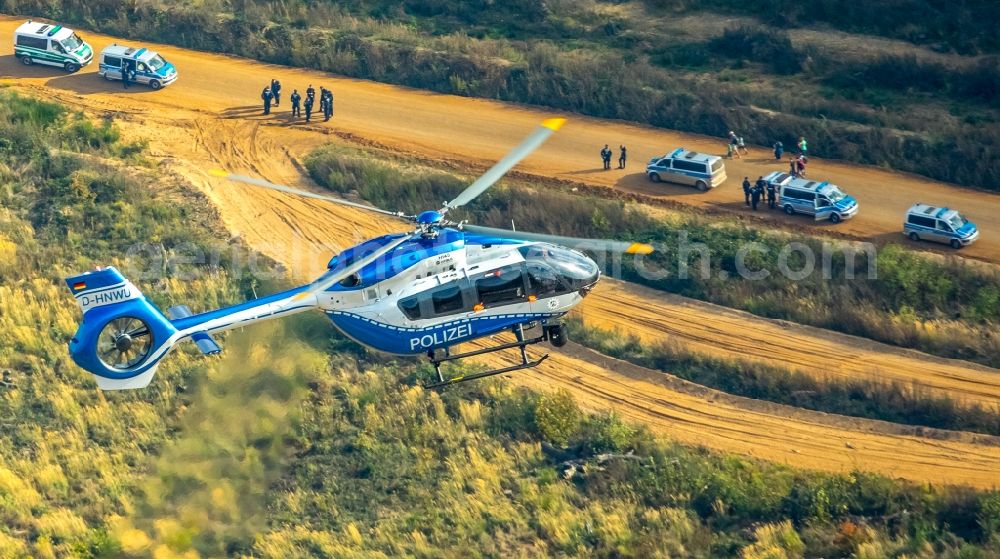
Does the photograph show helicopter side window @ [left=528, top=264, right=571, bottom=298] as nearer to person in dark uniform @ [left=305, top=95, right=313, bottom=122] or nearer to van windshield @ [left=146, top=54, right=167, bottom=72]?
person in dark uniform @ [left=305, top=95, right=313, bottom=122]

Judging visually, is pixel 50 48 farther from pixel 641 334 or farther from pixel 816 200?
pixel 816 200

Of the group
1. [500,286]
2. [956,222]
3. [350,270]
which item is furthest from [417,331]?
[956,222]

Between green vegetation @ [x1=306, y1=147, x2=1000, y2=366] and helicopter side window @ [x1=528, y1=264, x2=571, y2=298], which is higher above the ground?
helicopter side window @ [x1=528, y1=264, x2=571, y2=298]

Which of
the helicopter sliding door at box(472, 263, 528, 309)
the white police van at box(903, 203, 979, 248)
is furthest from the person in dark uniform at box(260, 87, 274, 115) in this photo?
the white police van at box(903, 203, 979, 248)

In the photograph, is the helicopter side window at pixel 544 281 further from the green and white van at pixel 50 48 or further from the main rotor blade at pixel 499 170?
the green and white van at pixel 50 48

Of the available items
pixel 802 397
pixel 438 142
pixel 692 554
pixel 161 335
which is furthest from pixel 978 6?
pixel 161 335

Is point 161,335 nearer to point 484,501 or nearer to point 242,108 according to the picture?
point 484,501

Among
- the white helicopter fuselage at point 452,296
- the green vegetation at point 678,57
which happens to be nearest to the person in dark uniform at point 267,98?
the green vegetation at point 678,57
